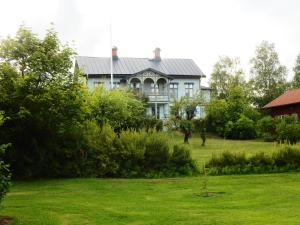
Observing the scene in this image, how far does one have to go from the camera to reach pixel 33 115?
18078 millimetres

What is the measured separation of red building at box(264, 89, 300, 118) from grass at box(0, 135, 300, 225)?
28.8m

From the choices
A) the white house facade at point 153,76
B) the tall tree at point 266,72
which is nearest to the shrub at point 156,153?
the white house facade at point 153,76

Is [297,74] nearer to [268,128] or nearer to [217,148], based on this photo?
[268,128]

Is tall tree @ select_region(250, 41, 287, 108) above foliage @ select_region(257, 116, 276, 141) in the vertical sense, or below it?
above

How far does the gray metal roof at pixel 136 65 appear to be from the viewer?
5425 centimetres

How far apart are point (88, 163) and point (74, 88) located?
10.9ft

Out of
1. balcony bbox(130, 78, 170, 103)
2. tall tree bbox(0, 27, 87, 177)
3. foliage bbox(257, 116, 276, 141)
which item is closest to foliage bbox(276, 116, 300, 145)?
foliage bbox(257, 116, 276, 141)

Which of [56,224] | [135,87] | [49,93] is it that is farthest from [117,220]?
[135,87]

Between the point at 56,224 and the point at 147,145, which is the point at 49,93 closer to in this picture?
the point at 147,145

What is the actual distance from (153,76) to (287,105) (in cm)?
1617

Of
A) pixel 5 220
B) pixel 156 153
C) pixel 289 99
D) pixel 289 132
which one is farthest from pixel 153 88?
pixel 5 220

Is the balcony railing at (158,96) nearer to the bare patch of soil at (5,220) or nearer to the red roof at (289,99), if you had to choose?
the red roof at (289,99)

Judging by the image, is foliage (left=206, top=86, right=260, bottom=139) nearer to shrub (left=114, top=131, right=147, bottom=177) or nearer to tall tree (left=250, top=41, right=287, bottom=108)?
tall tree (left=250, top=41, right=287, bottom=108)

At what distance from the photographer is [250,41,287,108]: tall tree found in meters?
65.8
